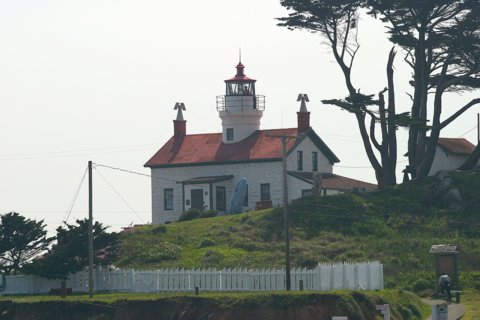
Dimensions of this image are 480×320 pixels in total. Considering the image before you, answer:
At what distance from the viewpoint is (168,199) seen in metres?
97.0

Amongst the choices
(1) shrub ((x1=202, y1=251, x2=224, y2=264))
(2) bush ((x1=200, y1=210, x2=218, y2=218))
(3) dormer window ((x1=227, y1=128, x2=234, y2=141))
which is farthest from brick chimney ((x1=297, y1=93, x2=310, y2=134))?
(1) shrub ((x1=202, y1=251, x2=224, y2=264))

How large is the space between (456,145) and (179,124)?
63.6 ft

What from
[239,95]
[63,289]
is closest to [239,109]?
[239,95]

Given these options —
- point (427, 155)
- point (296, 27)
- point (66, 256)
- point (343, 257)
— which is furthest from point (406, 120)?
point (66, 256)

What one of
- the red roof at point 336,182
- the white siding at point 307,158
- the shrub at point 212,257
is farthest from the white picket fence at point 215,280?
the white siding at point 307,158

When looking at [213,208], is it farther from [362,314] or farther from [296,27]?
[362,314]

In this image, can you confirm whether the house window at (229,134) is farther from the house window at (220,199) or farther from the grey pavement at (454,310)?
the grey pavement at (454,310)

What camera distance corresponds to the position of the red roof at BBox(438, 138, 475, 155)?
97.0m

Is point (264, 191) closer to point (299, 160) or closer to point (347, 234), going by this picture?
point (299, 160)

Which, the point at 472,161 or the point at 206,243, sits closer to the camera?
the point at 206,243

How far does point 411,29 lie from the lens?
305ft

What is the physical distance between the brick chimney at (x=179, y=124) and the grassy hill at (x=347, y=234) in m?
17.2

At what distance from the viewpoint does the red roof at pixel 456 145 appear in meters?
97.0

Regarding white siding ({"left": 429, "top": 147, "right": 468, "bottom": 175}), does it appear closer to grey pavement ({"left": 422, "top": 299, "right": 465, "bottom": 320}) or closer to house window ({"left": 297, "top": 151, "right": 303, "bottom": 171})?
house window ({"left": 297, "top": 151, "right": 303, "bottom": 171})
